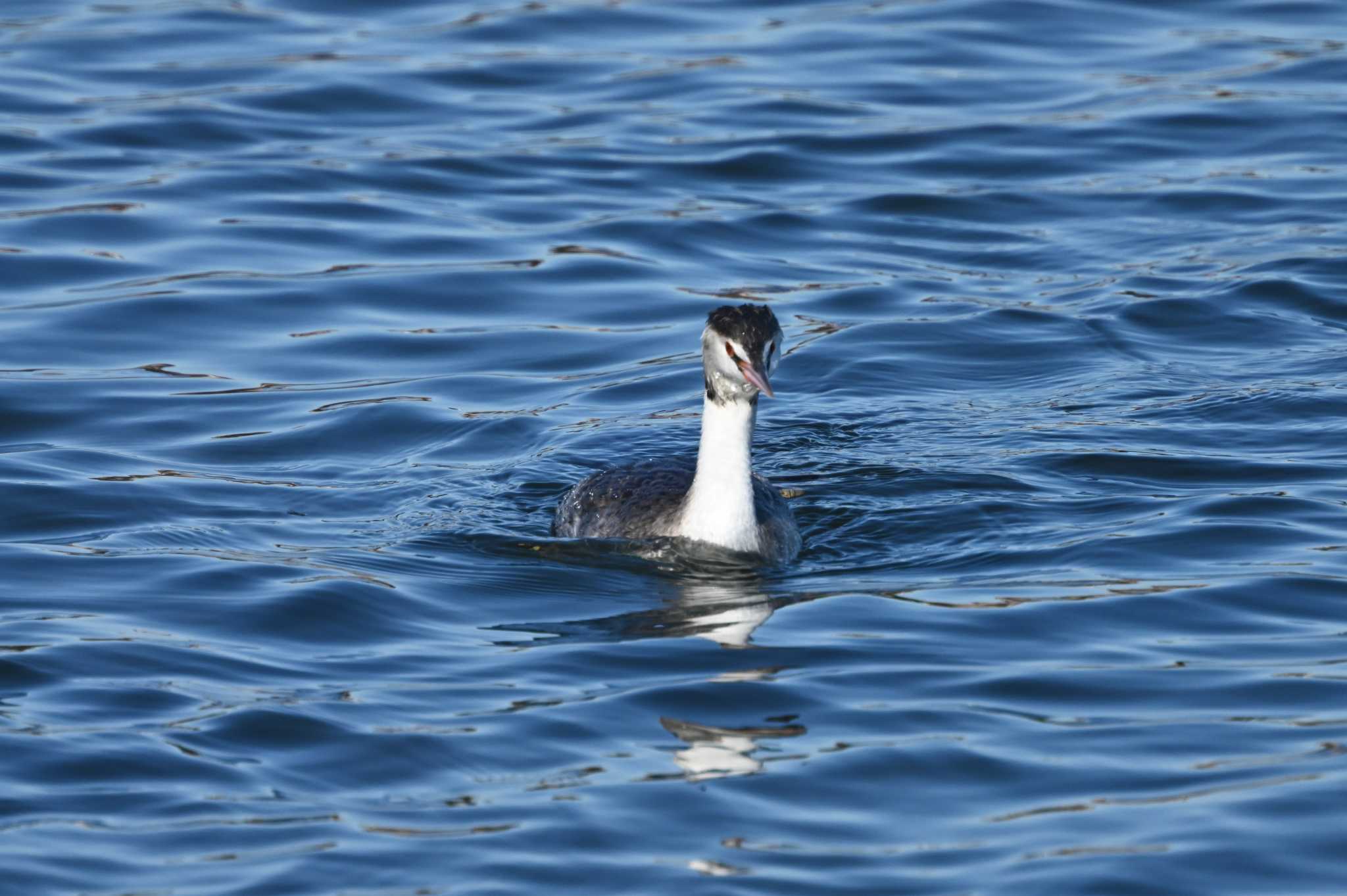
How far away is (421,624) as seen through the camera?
9.79 meters

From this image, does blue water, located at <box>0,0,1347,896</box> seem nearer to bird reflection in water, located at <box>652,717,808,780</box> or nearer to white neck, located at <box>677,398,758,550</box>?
bird reflection in water, located at <box>652,717,808,780</box>

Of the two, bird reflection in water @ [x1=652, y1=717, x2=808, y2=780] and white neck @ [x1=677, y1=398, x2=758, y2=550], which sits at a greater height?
white neck @ [x1=677, y1=398, x2=758, y2=550]

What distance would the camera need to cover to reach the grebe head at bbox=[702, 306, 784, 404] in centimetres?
1009

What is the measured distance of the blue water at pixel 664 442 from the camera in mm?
7664

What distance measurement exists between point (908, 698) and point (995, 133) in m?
12.1

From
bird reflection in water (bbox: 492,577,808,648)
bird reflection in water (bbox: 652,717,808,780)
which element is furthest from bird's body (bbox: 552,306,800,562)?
bird reflection in water (bbox: 652,717,808,780)

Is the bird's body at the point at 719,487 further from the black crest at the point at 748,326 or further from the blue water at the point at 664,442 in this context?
the blue water at the point at 664,442

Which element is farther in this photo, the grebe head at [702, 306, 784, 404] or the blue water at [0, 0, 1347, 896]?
the grebe head at [702, 306, 784, 404]

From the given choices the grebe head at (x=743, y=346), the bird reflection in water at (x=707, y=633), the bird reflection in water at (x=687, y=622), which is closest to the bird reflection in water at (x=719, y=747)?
the bird reflection in water at (x=707, y=633)

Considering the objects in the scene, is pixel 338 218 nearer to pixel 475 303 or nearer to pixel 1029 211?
pixel 475 303

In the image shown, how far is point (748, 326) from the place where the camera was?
10.1m

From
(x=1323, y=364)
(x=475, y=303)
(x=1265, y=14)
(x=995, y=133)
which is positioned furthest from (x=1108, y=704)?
(x=1265, y=14)

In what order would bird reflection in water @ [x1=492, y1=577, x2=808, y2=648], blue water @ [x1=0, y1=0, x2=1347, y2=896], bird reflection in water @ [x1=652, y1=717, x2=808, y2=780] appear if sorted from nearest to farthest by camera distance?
blue water @ [x1=0, y1=0, x2=1347, y2=896]
bird reflection in water @ [x1=652, y1=717, x2=808, y2=780]
bird reflection in water @ [x1=492, y1=577, x2=808, y2=648]

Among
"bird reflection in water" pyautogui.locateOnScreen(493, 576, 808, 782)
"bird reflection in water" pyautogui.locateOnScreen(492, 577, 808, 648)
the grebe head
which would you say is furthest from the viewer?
the grebe head
